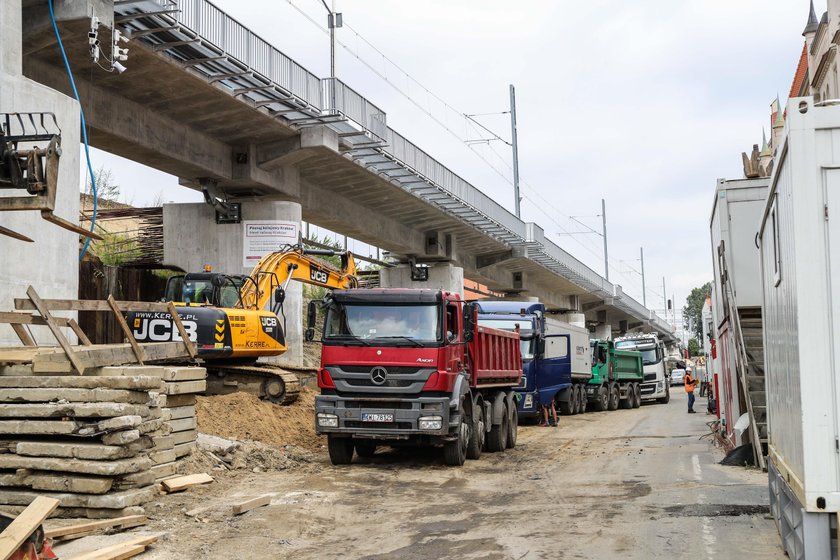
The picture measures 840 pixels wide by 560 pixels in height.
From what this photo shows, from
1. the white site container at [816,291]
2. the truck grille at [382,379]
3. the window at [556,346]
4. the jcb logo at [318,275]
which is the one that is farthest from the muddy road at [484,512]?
the window at [556,346]

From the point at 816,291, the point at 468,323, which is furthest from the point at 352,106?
the point at 816,291

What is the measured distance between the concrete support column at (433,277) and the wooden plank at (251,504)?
2831cm

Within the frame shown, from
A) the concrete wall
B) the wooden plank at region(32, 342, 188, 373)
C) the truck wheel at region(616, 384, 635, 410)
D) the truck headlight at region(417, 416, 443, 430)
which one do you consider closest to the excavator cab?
the concrete wall

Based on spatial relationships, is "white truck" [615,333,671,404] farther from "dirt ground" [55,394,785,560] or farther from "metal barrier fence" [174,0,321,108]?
"dirt ground" [55,394,785,560]

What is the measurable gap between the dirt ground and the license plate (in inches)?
31.4

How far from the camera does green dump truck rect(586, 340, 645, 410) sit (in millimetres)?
33094

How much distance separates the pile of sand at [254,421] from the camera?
1652cm

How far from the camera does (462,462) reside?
14.7m

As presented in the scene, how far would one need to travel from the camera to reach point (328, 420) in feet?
46.1

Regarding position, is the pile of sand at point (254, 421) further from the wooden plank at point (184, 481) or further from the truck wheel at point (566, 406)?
the truck wheel at point (566, 406)

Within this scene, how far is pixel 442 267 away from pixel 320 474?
26122mm

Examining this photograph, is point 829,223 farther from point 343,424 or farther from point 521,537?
point 343,424

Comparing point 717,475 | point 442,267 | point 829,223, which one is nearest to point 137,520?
point 829,223

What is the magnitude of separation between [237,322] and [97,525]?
31.4 ft
